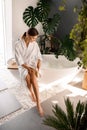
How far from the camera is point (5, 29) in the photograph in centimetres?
448

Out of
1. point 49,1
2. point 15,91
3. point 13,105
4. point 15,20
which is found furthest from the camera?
point 49,1

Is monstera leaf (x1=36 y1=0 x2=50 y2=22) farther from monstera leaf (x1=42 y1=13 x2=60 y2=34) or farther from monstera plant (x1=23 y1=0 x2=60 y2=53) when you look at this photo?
monstera leaf (x1=42 y1=13 x2=60 y2=34)

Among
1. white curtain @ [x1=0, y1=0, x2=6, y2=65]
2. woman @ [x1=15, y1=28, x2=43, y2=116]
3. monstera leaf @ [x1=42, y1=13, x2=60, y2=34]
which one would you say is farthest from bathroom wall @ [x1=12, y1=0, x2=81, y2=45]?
woman @ [x1=15, y1=28, x2=43, y2=116]

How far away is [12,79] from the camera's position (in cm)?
418

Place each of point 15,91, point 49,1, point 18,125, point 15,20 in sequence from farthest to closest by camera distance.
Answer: point 49,1 < point 15,20 < point 15,91 < point 18,125

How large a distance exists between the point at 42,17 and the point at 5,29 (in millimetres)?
879

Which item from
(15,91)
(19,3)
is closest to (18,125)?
(15,91)

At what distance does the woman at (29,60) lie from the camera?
3.21 metres

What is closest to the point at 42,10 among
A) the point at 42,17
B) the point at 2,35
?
the point at 42,17

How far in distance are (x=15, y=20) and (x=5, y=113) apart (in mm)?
2270

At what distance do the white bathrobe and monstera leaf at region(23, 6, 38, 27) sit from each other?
1201mm

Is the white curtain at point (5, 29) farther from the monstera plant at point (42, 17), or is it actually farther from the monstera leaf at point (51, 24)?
the monstera leaf at point (51, 24)

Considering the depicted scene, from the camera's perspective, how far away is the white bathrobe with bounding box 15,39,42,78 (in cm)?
321

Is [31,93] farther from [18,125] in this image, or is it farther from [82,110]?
[82,110]
